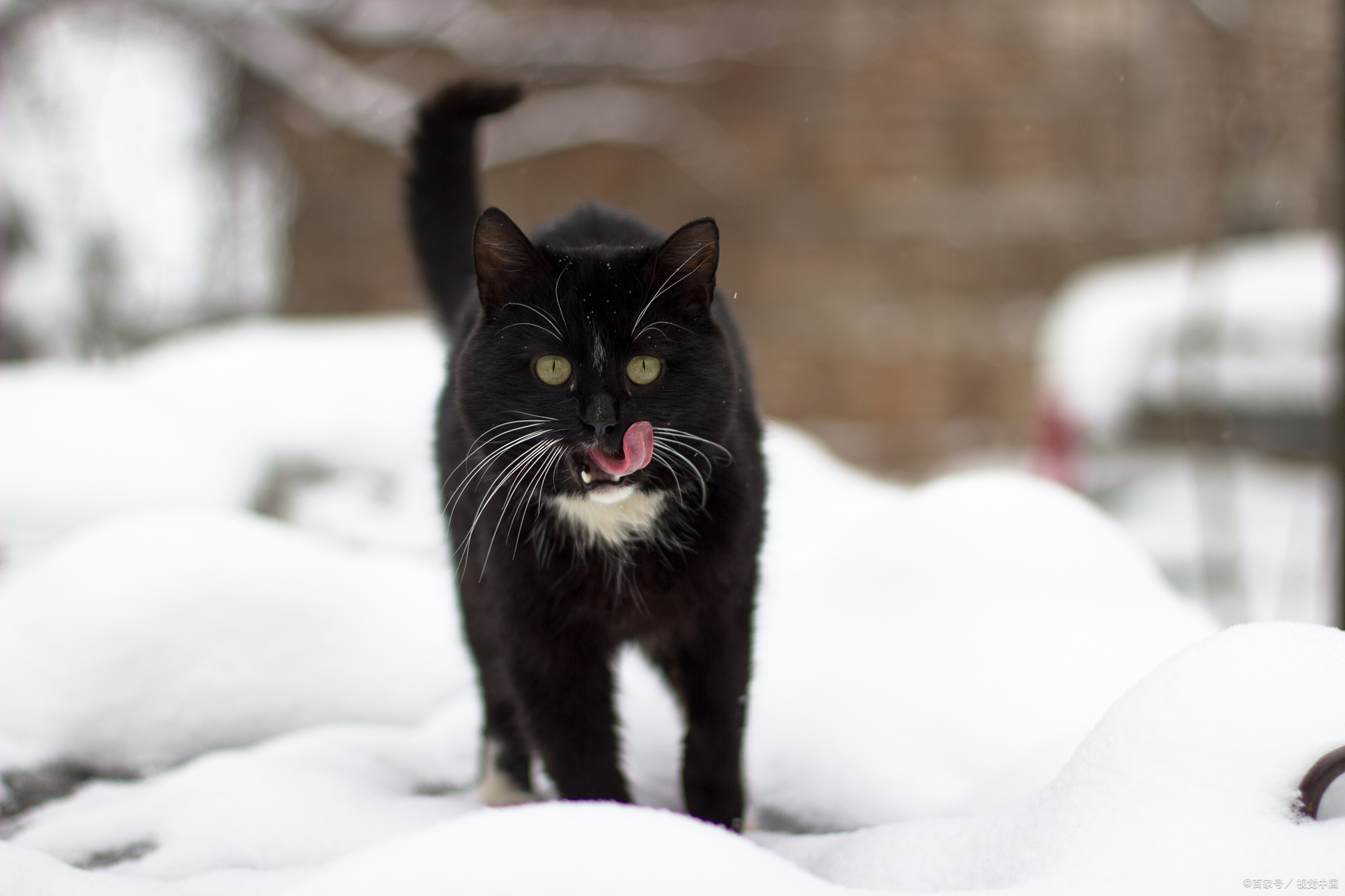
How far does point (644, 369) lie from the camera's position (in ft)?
4.20

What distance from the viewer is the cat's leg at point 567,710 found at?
1353 millimetres

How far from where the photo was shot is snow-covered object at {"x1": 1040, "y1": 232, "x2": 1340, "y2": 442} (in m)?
3.26

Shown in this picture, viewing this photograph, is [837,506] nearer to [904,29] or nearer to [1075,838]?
[1075,838]

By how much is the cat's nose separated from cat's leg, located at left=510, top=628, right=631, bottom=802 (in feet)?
1.06

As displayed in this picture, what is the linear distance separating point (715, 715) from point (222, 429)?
2.66m

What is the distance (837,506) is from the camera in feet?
10.3

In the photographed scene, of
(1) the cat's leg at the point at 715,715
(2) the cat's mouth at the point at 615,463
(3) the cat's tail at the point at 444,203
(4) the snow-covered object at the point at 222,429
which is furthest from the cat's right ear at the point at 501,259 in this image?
(4) the snow-covered object at the point at 222,429

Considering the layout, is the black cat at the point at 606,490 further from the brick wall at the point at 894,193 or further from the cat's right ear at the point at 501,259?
the brick wall at the point at 894,193

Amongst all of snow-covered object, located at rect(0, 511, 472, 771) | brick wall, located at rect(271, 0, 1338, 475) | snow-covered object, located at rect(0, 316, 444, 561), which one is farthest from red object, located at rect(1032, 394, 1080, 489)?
brick wall, located at rect(271, 0, 1338, 475)

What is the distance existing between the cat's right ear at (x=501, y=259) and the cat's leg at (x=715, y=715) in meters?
0.55

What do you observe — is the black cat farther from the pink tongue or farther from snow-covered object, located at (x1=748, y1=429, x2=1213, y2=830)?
snow-covered object, located at (x1=748, y1=429, x2=1213, y2=830)

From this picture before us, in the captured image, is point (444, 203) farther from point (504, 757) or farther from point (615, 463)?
point (504, 757)

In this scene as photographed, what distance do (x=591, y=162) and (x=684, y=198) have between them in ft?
2.55

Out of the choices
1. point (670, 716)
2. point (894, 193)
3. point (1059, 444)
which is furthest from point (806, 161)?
point (670, 716)
